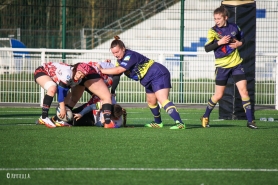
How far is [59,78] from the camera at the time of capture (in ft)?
35.5

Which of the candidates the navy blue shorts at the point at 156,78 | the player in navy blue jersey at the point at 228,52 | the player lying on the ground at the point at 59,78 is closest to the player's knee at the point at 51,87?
the player lying on the ground at the point at 59,78

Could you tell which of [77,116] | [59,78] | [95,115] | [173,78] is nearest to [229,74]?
[95,115]

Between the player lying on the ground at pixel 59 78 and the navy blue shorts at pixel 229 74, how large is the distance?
227cm

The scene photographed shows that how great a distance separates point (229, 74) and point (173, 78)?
609 cm

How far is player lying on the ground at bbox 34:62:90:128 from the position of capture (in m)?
10.8

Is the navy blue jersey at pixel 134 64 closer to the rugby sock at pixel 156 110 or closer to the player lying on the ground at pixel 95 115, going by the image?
the rugby sock at pixel 156 110

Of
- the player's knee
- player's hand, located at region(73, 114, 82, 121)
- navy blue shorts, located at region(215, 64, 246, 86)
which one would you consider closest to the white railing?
player's hand, located at region(73, 114, 82, 121)

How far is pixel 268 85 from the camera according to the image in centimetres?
1717

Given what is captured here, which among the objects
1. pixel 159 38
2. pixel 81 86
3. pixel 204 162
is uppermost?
pixel 159 38

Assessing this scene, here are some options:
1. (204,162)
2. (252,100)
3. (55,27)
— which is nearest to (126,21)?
(55,27)

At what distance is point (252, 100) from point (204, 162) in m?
6.34

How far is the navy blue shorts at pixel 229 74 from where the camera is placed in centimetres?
1112

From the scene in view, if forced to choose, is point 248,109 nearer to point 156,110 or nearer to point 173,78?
point 156,110

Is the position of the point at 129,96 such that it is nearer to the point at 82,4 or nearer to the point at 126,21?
the point at 82,4
